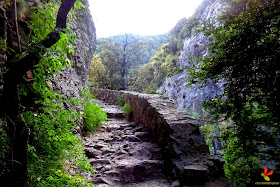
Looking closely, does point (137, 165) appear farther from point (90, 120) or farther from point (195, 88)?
point (195, 88)

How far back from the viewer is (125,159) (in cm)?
374

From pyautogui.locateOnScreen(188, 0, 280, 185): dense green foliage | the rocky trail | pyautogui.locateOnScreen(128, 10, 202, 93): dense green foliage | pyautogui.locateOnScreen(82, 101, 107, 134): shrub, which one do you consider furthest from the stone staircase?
pyautogui.locateOnScreen(128, 10, 202, 93): dense green foliage

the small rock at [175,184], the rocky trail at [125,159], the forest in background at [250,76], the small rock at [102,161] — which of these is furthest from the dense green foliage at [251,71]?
the small rock at [102,161]

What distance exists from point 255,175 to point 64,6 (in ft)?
13.3

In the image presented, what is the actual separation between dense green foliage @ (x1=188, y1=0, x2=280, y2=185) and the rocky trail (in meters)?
1.48

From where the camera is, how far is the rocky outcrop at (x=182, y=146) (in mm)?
2766

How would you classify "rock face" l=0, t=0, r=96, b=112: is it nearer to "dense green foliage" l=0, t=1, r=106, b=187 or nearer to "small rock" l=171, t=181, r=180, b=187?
"dense green foliage" l=0, t=1, r=106, b=187

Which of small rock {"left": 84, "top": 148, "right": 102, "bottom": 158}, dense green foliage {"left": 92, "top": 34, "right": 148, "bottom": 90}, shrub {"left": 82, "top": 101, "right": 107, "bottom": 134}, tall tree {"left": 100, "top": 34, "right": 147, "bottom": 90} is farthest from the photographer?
tall tree {"left": 100, "top": 34, "right": 147, "bottom": 90}

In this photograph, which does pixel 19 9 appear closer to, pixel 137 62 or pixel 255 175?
pixel 255 175

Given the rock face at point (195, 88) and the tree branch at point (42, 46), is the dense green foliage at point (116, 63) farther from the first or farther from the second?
the tree branch at point (42, 46)

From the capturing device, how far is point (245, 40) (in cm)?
226

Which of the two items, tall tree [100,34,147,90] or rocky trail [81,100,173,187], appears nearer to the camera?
rocky trail [81,100,173,187]

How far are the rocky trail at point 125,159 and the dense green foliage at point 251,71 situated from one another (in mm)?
1484

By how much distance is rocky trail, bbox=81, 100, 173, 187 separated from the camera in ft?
10.0
